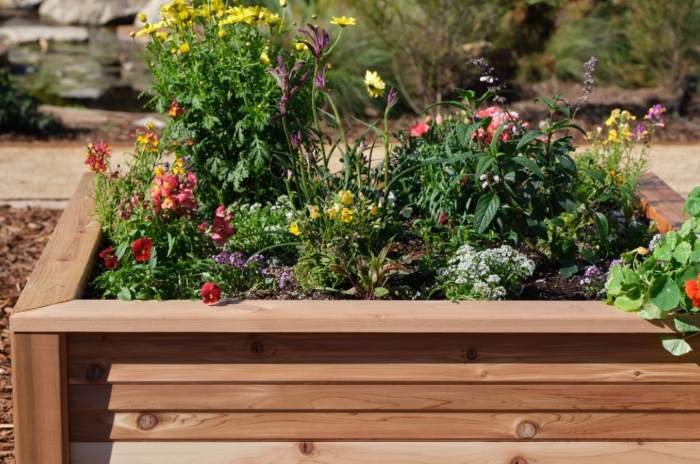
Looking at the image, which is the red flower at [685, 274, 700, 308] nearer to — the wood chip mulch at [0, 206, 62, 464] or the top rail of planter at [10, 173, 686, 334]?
the top rail of planter at [10, 173, 686, 334]

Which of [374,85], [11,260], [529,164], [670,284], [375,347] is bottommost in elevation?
[11,260]

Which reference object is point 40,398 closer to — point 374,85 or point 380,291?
point 380,291

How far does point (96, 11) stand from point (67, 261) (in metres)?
11.2

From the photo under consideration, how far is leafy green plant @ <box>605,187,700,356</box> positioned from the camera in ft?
7.20

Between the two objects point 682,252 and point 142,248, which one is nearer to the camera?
point 682,252

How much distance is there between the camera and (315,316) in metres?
2.18

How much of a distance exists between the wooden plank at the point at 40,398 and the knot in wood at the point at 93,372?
0.19 feet

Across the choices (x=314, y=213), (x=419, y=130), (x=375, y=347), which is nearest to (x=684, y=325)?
(x=375, y=347)

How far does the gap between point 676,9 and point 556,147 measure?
5615mm

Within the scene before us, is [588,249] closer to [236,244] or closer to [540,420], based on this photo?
[540,420]

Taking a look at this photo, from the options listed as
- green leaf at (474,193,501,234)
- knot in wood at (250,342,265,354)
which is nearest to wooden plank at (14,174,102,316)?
knot in wood at (250,342,265,354)

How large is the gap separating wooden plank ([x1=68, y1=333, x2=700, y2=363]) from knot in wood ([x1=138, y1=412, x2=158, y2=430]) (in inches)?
6.9

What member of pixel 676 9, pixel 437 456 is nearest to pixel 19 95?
pixel 437 456

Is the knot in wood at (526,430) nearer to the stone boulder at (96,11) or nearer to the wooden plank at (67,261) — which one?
the wooden plank at (67,261)
